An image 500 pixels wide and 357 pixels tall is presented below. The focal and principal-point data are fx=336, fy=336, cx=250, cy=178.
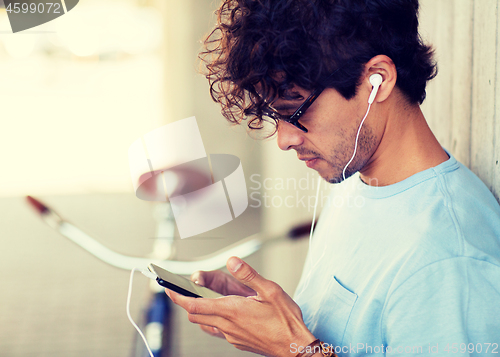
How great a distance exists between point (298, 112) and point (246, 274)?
0.36m

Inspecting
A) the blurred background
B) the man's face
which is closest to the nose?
the man's face

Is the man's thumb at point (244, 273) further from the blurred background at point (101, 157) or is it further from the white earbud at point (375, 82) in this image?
the blurred background at point (101, 157)

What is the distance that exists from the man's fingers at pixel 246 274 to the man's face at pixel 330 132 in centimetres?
30

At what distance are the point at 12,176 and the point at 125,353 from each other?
1660 millimetres

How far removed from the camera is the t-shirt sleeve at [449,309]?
1.89 ft

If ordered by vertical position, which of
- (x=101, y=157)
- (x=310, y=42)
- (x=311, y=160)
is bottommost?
(x=101, y=157)

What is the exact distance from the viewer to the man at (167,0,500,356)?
1.96 ft

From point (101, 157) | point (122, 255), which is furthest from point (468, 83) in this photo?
point (101, 157)

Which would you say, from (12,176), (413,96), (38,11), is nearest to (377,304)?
(413,96)

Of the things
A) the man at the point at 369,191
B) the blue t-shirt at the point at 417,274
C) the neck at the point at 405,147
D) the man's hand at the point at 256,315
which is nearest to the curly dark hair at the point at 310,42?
the man at the point at 369,191

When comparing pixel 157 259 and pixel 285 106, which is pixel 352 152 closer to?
pixel 285 106

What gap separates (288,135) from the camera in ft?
2.67

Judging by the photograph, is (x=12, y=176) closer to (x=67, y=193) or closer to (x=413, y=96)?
(x=67, y=193)

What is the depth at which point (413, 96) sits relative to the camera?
0.80m
